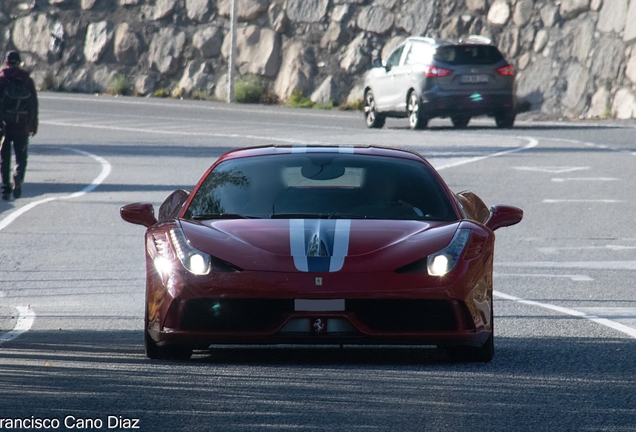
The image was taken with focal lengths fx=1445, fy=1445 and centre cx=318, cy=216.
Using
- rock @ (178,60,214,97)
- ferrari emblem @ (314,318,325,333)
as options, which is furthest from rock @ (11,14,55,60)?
ferrari emblem @ (314,318,325,333)

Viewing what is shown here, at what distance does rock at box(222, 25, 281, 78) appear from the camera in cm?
4550

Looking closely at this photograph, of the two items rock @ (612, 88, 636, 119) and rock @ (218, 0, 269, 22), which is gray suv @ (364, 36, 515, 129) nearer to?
rock @ (612, 88, 636, 119)

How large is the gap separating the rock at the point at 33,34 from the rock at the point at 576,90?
67.1 feet

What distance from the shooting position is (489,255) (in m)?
7.54

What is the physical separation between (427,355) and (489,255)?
661mm

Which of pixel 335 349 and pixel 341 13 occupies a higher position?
pixel 335 349

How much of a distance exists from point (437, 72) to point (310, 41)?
53.6 feet

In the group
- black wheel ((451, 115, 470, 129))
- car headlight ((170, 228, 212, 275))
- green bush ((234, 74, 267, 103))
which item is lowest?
green bush ((234, 74, 267, 103))

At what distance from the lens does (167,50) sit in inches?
1897

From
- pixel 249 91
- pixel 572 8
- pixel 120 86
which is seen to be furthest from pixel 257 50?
pixel 572 8

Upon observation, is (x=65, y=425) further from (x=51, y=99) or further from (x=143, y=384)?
(x=51, y=99)

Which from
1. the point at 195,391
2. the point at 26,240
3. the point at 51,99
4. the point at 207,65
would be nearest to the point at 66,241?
the point at 26,240

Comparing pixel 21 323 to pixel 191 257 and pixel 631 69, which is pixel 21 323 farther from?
pixel 631 69

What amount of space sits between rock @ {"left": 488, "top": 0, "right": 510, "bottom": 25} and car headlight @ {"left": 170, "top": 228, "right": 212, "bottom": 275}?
35.1 metres
